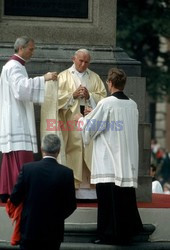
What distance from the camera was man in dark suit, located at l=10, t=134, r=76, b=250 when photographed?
15.0m

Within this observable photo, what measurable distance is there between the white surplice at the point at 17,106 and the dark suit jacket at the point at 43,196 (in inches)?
90.9

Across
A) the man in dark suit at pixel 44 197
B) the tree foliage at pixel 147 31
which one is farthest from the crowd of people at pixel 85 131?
the tree foliage at pixel 147 31

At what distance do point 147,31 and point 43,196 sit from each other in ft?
74.3

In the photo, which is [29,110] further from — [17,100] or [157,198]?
[157,198]

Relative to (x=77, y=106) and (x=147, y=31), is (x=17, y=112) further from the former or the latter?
(x=147, y=31)

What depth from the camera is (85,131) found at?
1714 cm

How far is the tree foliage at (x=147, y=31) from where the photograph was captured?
1403 inches

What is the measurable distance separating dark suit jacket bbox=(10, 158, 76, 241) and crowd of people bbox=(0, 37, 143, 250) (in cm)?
112

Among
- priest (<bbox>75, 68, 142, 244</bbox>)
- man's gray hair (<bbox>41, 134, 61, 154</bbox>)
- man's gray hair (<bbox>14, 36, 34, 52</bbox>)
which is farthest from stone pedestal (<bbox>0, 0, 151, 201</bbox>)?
man's gray hair (<bbox>41, 134, 61, 154</bbox>)

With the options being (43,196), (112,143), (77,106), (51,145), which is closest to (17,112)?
(77,106)

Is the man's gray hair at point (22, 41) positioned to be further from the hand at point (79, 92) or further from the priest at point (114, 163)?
the priest at point (114, 163)

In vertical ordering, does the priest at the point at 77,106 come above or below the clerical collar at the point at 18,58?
below

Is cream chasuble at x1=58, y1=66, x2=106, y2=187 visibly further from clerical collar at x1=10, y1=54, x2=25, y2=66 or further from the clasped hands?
clerical collar at x1=10, y1=54, x2=25, y2=66

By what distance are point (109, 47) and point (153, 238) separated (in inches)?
115
